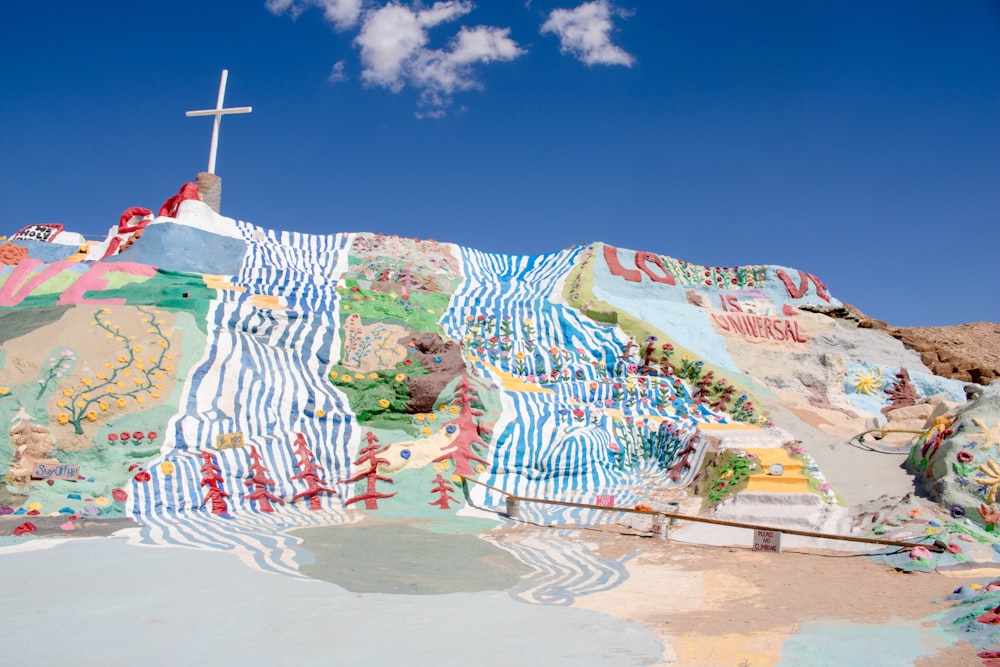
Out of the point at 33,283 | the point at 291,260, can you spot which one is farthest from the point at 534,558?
the point at 291,260

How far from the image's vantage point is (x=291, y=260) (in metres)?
17.4

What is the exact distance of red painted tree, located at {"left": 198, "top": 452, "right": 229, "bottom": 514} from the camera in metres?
9.35

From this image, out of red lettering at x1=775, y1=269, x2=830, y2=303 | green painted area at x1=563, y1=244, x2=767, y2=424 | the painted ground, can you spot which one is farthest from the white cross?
red lettering at x1=775, y1=269, x2=830, y2=303

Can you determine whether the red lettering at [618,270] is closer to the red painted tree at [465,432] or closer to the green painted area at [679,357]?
the green painted area at [679,357]

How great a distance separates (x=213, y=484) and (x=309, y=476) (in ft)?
4.09

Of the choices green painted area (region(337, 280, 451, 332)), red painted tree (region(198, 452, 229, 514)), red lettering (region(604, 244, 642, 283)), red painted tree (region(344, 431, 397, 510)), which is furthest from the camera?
red lettering (region(604, 244, 642, 283))

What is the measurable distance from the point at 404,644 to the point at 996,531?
617cm

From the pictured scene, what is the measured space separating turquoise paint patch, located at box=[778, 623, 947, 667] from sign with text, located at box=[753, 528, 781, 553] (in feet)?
8.82

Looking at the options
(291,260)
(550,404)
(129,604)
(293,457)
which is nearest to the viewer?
(129,604)

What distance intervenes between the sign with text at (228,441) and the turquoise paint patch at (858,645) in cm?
769

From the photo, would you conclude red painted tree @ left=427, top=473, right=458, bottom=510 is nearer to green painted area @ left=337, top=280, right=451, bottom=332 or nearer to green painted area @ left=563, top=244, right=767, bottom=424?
green painted area @ left=337, top=280, right=451, bottom=332

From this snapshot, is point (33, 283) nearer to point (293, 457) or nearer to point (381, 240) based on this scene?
point (293, 457)

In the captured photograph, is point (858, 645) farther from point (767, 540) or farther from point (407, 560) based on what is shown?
point (407, 560)

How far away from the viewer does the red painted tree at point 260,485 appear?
31.8ft
